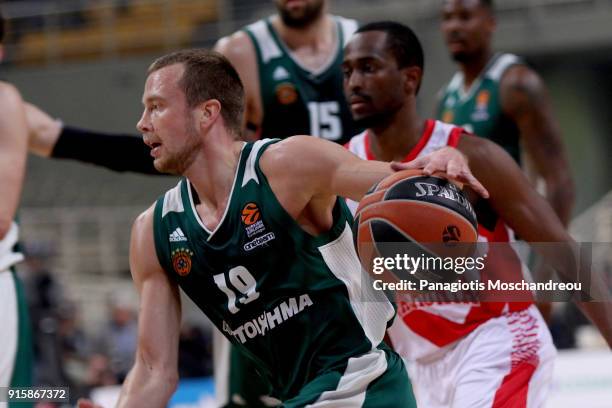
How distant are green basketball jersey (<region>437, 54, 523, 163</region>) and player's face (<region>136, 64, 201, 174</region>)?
3.07 metres

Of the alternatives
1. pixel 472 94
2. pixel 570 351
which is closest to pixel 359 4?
pixel 570 351

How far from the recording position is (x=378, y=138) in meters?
4.53

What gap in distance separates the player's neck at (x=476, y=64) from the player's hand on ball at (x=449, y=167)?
3383 millimetres

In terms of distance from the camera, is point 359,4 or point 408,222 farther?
point 359,4

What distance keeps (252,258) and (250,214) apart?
0.15 metres

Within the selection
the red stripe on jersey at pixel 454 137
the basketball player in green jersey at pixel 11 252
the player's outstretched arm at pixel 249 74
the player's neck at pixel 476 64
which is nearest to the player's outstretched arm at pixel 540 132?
the player's neck at pixel 476 64

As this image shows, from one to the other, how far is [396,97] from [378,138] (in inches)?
7.6

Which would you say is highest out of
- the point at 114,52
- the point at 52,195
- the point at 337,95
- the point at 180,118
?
→ the point at 180,118

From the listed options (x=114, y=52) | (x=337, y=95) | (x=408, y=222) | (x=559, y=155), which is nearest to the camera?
(x=408, y=222)

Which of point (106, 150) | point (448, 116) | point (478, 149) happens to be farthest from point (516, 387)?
point (448, 116)

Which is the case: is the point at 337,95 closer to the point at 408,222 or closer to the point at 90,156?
the point at 90,156

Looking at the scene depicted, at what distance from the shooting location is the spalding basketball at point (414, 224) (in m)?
3.07

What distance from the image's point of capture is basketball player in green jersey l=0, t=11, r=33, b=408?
451 centimetres

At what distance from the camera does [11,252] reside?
A: 184 inches
